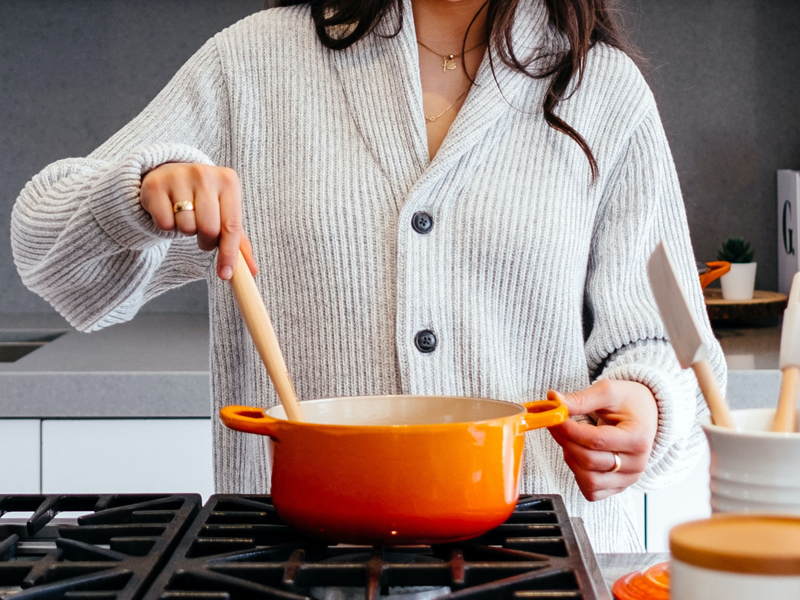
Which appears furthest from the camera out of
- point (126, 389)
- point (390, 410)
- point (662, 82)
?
point (662, 82)

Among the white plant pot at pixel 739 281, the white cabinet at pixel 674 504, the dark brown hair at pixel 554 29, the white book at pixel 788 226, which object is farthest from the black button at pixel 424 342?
the white book at pixel 788 226

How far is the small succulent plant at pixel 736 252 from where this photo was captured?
186cm

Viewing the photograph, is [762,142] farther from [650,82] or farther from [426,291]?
[426,291]

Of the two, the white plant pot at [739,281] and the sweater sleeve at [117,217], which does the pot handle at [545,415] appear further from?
the white plant pot at [739,281]

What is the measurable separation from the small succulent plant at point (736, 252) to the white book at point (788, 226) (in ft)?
0.34

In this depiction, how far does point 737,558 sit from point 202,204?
1.36 feet

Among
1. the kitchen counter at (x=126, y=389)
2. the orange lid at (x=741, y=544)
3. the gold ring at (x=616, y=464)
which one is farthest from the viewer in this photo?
the kitchen counter at (x=126, y=389)

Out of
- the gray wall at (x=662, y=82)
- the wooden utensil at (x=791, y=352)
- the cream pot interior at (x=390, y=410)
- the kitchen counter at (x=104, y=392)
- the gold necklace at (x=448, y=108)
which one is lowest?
the kitchen counter at (x=104, y=392)

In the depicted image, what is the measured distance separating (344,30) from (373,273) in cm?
27

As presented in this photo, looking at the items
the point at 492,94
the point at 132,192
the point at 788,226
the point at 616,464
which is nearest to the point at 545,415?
the point at 616,464

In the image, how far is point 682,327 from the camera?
0.37 m

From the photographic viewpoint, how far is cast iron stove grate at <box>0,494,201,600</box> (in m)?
0.43

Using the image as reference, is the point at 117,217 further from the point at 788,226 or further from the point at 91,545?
the point at 788,226

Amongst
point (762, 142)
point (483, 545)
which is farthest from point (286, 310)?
point (762, 142)
